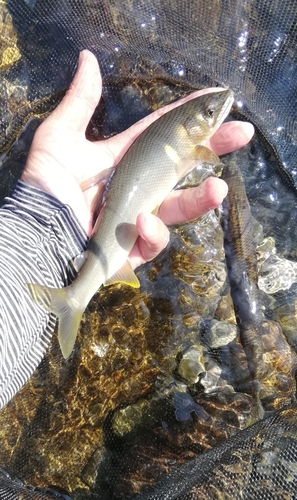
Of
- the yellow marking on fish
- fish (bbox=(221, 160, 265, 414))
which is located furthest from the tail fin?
fish (bbox=(221, 160, 265, 414))

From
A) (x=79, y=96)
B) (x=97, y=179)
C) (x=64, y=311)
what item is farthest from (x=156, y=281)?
(x=79, y=96)

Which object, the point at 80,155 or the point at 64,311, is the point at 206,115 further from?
the point at 64,311

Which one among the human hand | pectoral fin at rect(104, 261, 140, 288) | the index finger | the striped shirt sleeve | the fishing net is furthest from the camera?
the index finger

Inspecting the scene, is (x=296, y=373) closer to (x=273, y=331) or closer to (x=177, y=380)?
(x=273, y=331)

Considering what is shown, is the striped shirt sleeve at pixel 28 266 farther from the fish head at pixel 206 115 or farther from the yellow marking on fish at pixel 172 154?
the fish head at pixel 206 115

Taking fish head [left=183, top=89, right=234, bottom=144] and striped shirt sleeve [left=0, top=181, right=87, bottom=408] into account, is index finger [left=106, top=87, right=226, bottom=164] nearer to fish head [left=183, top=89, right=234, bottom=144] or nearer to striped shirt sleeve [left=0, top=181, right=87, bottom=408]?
fish head [left=183, top=89, right=234, bottom=144]

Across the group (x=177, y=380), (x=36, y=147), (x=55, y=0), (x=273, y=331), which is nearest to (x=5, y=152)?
(x=36, y=147)
